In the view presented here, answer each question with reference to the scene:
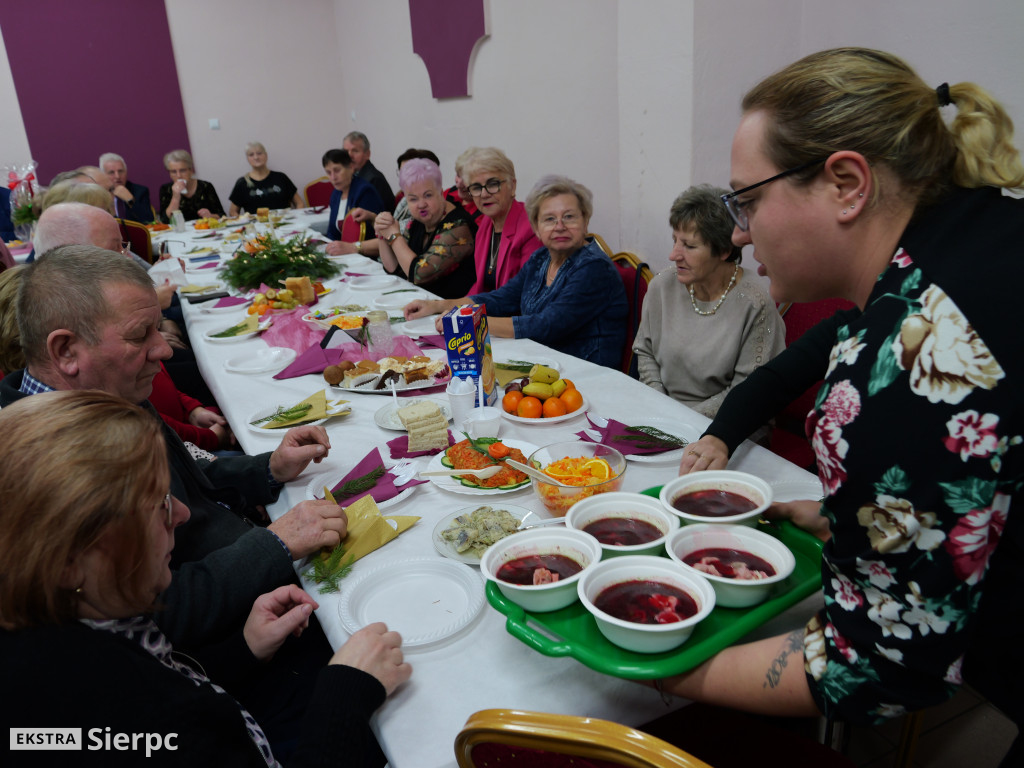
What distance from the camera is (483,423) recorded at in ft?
5.56

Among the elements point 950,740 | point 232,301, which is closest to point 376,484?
point 950,740

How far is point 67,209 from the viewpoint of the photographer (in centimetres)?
265

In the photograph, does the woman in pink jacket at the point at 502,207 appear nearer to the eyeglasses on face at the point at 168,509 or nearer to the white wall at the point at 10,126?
the eyeglasses on face at the point at 168,509

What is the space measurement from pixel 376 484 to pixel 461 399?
1.22 feet

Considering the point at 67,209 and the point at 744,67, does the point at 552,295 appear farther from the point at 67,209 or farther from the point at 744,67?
the point at 67,209

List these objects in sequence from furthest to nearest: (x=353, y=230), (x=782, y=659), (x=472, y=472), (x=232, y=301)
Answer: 1. (x=353, y=230)
2. (x=232, y=301)
3. (x=472, y=472)
4. (x=782, y=659)

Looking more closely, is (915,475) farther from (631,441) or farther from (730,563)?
(631,441)

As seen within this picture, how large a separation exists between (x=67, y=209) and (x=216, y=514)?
5.87 ft

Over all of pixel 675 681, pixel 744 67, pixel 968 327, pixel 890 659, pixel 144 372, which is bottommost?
pixel 675 681

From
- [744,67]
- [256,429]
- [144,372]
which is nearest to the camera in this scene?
[144,372]

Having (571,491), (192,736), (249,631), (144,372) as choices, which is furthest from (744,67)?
(192,736)

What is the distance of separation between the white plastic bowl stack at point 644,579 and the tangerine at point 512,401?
0.91m

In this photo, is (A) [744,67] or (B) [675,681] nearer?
(B) [675,681]

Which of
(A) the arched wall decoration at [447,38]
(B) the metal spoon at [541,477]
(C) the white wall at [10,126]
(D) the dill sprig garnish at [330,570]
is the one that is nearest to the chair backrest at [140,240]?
(A) the arched wall decoration at [447,38]
